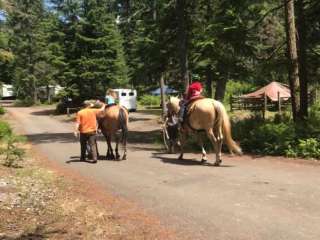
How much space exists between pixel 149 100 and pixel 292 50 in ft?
164

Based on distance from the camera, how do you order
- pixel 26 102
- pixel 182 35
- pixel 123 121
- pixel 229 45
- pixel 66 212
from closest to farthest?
Result: pixel 66 212, pixel 123 121, pixel 229 45, pixel 182 35, pixel 26 102

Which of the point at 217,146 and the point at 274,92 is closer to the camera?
the point at 217,146

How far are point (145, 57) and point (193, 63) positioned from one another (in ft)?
10.6

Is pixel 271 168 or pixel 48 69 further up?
pixel 48 69

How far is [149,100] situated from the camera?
67938 millimetres

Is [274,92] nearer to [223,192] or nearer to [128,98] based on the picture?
[128,98]

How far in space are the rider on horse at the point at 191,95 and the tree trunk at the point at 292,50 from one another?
14.4 feet

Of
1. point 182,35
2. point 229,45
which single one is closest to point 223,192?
point 229,45

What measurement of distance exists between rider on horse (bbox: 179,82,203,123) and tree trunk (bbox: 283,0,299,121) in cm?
439

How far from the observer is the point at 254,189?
1079 cm

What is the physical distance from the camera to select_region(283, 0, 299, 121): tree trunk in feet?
59.6

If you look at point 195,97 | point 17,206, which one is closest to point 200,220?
point 17,206

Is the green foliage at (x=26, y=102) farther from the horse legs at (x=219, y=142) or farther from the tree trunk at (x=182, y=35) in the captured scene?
the horse legs at (x=219, y=142)

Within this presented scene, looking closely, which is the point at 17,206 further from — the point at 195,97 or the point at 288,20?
the point at 288,20
